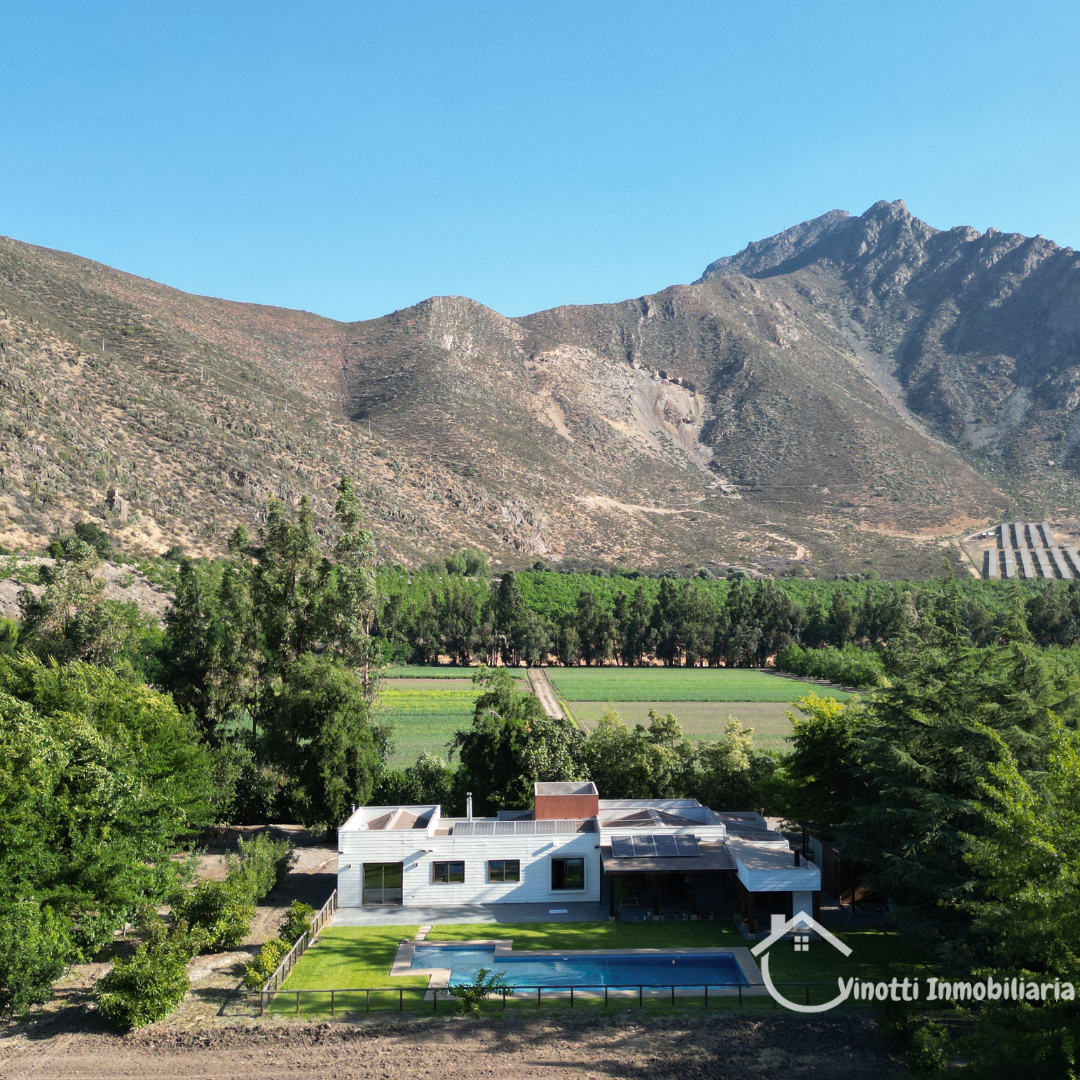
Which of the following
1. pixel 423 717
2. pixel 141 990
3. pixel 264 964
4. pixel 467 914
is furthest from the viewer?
pixel 423 717

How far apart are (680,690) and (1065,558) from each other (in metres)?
86.5

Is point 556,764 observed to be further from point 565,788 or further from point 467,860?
point 467,860

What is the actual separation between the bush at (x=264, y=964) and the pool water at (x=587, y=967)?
355 cm

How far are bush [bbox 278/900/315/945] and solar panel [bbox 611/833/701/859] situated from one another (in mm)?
9398

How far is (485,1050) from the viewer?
17.8 meters

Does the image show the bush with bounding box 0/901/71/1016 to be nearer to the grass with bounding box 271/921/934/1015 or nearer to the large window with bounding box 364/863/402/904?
the grass with bounding box 271/921/934/1015

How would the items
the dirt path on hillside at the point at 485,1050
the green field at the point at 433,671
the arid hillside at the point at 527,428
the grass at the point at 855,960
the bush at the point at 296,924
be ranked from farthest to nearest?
the green field at the point at 433,671 < the arid hillside at the point at 527,428 < the bush at the point at 296,924 < the grass at the point at 855,960 < the dirt path on hillside at the point at 485,1050

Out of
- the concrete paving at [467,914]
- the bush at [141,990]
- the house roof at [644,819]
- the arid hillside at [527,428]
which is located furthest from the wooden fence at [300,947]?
the arid hillside at [527,428]

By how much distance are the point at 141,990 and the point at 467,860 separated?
410 inches

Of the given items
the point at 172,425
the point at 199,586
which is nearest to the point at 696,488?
the point at 172,425

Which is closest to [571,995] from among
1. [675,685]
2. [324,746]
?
[324,746]

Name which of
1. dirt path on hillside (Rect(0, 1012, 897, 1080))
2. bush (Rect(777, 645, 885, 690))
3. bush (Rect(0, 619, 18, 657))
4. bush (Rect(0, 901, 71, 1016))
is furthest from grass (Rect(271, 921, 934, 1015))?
bush (Rect(777, 645, 885, 690))

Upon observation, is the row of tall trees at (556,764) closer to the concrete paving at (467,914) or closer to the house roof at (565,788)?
the house roof at (565,788)

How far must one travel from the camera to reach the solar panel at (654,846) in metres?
26.2
